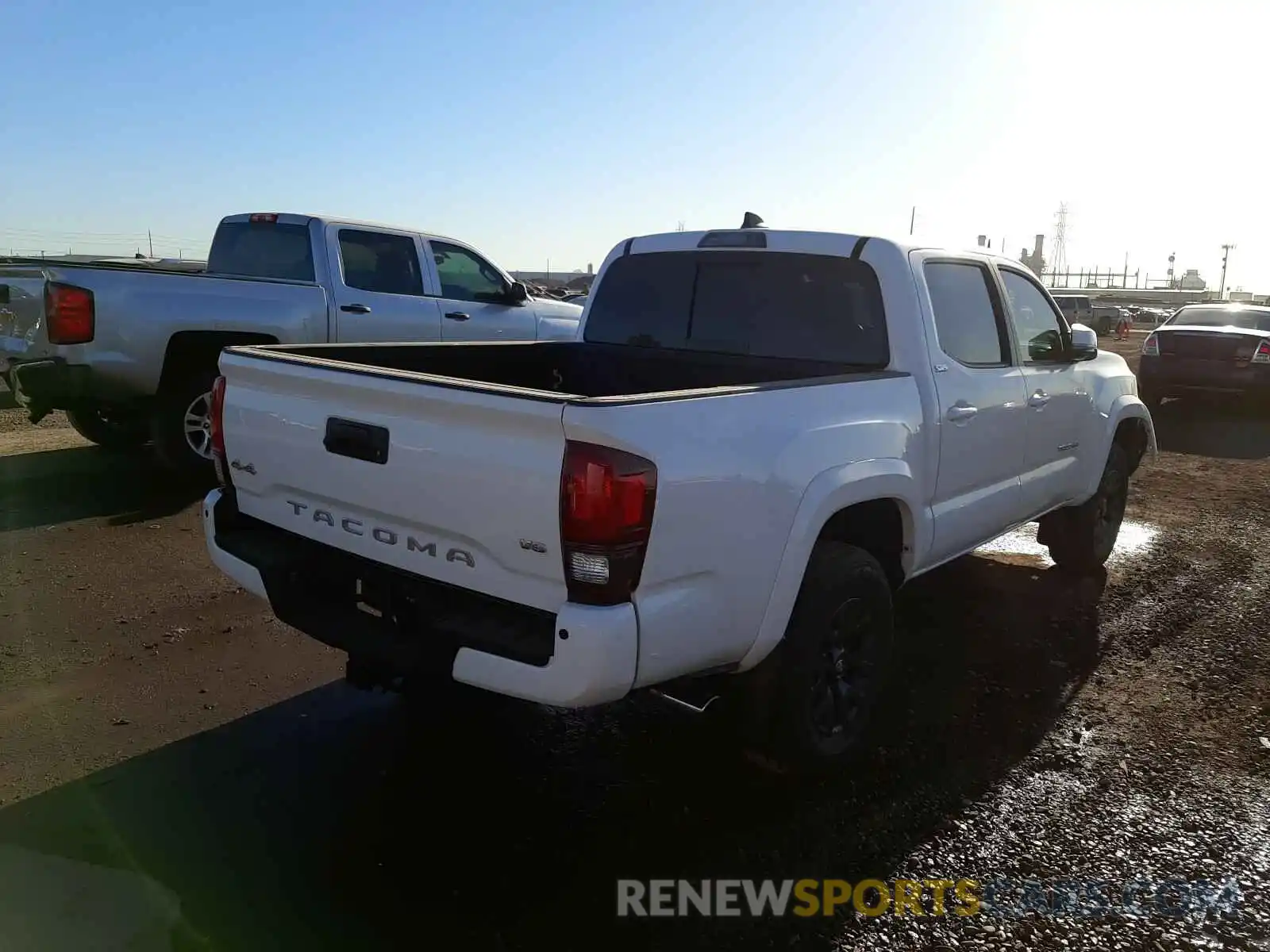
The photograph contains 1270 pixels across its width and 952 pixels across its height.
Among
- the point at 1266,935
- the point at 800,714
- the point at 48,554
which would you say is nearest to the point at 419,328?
the point at 48,554

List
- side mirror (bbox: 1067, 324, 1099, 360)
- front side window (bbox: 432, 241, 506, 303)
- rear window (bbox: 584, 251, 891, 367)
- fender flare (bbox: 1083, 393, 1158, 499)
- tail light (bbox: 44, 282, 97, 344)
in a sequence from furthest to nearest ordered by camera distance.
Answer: front side window (bbox: 432, 241, 506, 303) < tail light (bbox: 44, 282, 97, 344) < fender flare (bbox: 1083, 393, 1158, 499) < side mirror (bbox: 1067, 324, 1099, 360) < rear window (bbox: 584, 251, 891, 367)

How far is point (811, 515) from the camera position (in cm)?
321

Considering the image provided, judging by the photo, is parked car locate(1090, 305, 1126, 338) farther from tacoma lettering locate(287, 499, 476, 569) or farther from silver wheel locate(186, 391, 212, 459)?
tacoma lettering locate(287, 499, 476, 569)

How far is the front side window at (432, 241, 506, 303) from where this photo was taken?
9.16m

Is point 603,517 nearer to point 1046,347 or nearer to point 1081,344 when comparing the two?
point 1046,347

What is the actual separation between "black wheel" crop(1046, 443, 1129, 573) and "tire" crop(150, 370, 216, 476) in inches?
229

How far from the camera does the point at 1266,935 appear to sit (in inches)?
113

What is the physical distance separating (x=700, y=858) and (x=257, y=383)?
2.24 metres

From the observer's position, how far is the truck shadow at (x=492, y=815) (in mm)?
2799

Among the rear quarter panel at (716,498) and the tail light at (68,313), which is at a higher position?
the tail light at (68,313)

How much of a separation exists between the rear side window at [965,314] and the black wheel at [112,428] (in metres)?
6.31

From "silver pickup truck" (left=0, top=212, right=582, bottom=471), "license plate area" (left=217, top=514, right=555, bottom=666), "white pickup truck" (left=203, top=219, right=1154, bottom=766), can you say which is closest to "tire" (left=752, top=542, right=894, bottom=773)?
A: "white pickup truck" (left=203, top=219, right=1154, bottom=766)

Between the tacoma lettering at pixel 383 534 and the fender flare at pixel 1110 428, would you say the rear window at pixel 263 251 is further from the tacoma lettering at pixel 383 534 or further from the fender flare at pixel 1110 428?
the fender flare at pixel 1110 428

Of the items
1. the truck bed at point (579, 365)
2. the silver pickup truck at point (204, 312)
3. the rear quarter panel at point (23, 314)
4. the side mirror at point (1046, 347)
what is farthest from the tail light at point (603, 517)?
the rear quarter panel at point (23, 314)
